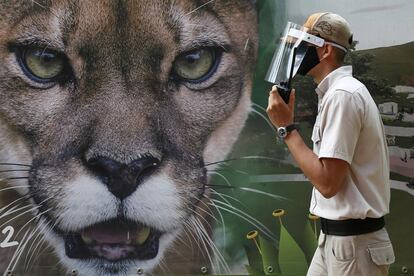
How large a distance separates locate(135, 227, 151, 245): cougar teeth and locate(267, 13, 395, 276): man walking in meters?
1.61

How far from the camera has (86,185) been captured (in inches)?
132

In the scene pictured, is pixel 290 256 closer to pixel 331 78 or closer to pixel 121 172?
pixel 121 172

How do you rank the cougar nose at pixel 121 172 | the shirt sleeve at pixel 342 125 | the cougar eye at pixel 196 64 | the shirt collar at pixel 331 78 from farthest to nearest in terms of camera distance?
the cougar eye at pixel 196 64
the cougar nose at pixel 121 172
the shirt collar at pixel 331 78
the shirt sleeve at pixel 342 125

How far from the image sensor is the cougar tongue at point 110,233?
11.2 ft

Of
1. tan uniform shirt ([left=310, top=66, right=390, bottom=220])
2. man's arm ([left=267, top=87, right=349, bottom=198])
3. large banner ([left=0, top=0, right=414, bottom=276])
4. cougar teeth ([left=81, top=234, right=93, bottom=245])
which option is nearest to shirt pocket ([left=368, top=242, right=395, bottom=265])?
tan uniform shirt ([left=310, top=66, right=390, bottom=220])

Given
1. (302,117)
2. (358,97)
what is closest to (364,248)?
(358,97)

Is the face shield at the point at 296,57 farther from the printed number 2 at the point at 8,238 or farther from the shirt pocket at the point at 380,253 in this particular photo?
the printed number 2 at the point at 8,238

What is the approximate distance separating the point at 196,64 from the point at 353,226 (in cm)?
178

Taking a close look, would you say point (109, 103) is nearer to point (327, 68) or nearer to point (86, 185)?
point (86, 185)

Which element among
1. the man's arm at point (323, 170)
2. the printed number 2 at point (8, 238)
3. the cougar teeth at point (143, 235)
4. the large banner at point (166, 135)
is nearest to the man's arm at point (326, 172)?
the man's arm at point (323, 170)

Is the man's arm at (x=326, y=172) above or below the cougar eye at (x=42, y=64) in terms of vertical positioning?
below

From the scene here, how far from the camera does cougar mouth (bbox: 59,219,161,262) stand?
342 cm

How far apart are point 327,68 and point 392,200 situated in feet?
5.33

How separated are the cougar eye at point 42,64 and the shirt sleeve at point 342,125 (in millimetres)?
1984
